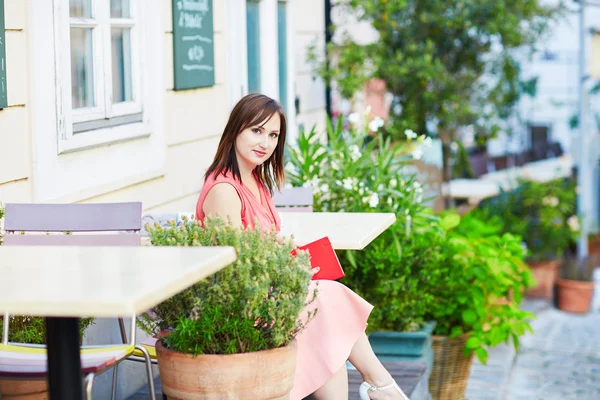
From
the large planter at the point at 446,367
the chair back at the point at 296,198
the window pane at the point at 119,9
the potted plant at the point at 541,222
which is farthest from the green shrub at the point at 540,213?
the window pane at the point at 119,9

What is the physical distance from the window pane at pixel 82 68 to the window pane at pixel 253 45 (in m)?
1.89

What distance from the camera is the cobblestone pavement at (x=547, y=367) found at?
5.89 m

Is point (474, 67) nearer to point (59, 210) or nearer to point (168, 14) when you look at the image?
point (168, 14)

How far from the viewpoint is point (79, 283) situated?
2141mm

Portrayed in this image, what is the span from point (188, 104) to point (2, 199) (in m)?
1.75

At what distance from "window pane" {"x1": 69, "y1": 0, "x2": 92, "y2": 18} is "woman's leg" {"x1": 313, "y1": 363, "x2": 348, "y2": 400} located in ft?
5.72

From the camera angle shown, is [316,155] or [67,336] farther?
[316,155]

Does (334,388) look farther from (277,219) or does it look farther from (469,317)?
(469,317)

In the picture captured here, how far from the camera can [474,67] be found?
8.18 meters

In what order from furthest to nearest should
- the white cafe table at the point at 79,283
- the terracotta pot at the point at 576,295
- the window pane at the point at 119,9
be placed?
the terracotta pot at the point at 576,295 → the window pane at the point at 119,9 → the white cafe table at the point at 79,283

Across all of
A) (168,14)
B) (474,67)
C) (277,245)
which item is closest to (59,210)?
(277,245)

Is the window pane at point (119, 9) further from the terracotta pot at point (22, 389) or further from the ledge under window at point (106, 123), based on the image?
the terracotta pot at point (22, 389)

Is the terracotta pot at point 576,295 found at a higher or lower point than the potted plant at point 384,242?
lower

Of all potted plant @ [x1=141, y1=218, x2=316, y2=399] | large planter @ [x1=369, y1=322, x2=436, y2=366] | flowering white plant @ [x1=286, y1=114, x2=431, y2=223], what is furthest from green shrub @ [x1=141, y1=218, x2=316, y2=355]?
flowering white plant @ [x1=286, y1=114, x2=431, y2=223]
